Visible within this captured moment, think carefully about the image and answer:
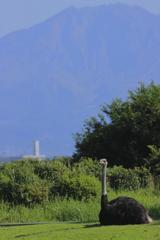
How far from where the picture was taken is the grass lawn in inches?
311

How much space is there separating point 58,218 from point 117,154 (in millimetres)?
9590

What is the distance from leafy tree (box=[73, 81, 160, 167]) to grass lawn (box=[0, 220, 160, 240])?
10.5 meters

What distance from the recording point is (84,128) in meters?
23.0

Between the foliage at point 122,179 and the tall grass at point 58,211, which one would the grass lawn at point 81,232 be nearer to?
the tall grass at point 58,211

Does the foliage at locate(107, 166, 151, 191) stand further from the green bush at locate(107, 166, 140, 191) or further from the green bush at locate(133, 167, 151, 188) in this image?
the green bush at locate(133, 167, 151, 188)

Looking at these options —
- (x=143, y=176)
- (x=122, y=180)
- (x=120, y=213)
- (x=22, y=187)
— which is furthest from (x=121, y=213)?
(x=143, y=176)

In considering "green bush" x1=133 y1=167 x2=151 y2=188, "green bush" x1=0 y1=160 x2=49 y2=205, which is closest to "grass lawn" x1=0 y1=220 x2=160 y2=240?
"green bush" x1=0 y1=160 x2=49 y2=205

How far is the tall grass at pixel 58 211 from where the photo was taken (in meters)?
11.4

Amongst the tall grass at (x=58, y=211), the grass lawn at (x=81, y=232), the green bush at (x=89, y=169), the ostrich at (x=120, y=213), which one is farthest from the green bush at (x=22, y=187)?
the ostrich at (x=120, y=213)

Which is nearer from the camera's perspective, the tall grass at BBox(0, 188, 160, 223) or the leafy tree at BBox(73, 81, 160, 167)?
the tall grass at BBox(0, 188, 160, 223)

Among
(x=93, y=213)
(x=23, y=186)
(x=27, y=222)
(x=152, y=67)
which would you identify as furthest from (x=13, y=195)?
(x=152, y=67)

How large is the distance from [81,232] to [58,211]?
10.7 ft

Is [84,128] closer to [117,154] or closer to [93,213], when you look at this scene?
[117,154]

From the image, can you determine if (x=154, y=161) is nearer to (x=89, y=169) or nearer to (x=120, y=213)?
(x=89, y=169)
